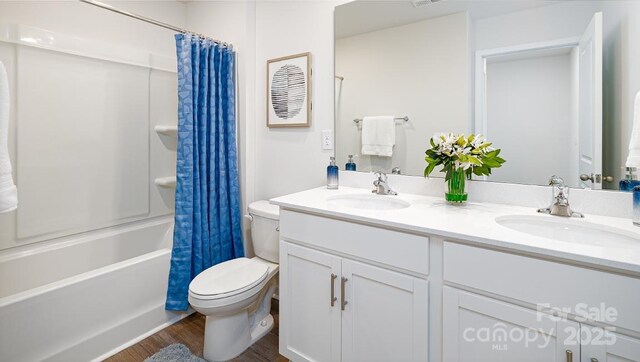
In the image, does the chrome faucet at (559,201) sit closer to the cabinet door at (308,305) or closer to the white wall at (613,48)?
the white wall at (613,48)

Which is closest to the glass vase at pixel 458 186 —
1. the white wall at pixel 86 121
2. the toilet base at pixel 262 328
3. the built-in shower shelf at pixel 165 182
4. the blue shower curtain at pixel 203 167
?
the toilet base at pixel 262 328

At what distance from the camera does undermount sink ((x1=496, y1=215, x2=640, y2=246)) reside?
3.35 feet

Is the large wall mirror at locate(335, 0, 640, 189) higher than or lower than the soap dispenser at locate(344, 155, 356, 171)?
higher

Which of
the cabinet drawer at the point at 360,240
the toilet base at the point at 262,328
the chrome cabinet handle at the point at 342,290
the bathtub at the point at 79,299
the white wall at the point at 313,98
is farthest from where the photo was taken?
the white wall at the point at 313,98

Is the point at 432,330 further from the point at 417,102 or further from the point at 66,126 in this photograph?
the point at 66,126

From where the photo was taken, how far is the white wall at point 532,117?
4.17ft

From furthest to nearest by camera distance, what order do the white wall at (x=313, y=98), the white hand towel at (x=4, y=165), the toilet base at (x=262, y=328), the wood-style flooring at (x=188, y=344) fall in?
the white wall at (x=313, y=98) < the toilet base at (x=262, y=328) < the wood-style flooring at (x=188, y=344) < the white hand towel at (x=4, y=165)

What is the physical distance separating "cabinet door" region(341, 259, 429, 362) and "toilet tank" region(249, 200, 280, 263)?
2.38 ft

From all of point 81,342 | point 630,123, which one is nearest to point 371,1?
point 630,123

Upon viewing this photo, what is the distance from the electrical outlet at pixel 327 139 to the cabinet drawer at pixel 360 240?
656 millimetres

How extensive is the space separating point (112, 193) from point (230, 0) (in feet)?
5.64

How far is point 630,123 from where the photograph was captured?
3.70ft

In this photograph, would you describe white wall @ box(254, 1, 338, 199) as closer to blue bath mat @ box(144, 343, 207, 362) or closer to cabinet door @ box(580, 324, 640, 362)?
blue bath mat @ box(144, 343, 207, 362)

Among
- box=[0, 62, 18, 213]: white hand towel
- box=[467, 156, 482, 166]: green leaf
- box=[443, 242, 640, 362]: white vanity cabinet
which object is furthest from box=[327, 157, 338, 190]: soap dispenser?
box=[0, 62, 18, 213]: white hand towel
